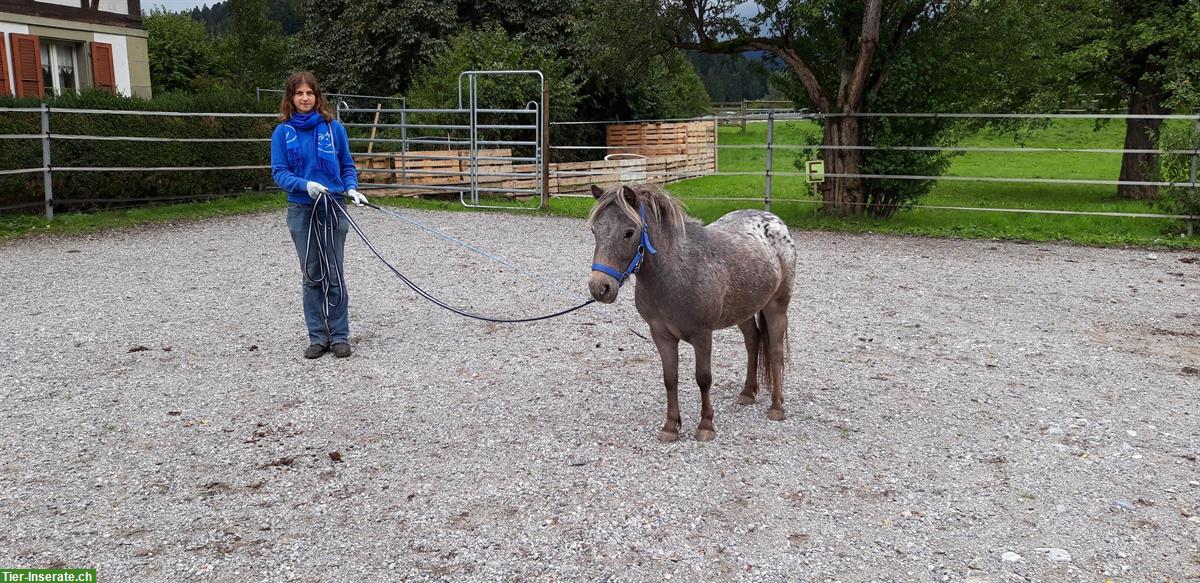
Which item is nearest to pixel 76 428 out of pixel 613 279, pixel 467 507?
pixel 467 507

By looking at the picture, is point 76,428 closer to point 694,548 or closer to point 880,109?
point 694,548

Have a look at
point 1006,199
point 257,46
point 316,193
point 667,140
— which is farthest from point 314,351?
point 257,46

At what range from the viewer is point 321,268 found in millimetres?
5746

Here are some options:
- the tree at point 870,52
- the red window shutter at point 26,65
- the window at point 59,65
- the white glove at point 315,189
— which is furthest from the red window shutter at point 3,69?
the white glove at point 315,189

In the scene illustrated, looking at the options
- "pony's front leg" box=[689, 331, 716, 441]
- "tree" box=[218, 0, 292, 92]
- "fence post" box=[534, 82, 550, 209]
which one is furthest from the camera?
"tree" box=[218, 0, 292, 92]

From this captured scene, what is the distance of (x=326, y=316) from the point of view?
19.2 feet

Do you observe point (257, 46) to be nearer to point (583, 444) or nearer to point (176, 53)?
point (176, 53)

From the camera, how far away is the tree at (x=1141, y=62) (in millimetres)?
12297

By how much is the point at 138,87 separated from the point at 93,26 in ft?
5.29

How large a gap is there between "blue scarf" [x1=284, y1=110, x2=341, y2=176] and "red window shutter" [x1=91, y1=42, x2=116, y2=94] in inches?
624

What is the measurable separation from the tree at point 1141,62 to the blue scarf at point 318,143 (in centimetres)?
1103

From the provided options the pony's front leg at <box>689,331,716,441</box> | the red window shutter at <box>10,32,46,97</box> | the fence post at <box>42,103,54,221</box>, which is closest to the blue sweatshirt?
the pony's front leg at <box>689,331,716,441</box>

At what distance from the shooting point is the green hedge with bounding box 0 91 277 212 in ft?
37.9

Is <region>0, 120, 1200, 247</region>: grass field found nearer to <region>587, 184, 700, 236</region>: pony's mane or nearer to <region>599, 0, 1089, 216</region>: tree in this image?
<region>599, 0, 1089, 216</region>: tree
